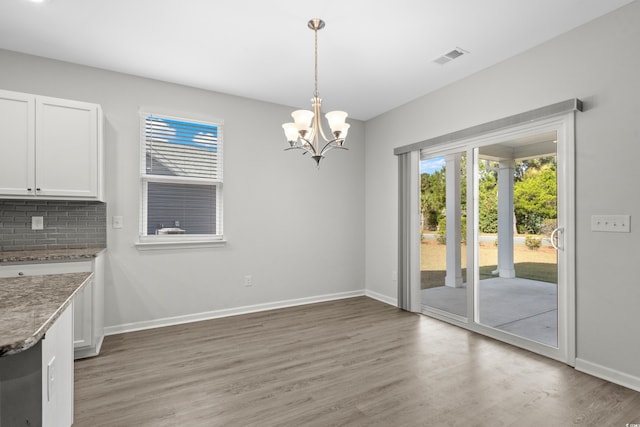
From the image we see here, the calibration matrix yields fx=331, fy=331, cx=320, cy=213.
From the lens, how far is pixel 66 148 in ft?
9.69

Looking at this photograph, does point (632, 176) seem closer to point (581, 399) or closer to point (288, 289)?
point (581, 399)

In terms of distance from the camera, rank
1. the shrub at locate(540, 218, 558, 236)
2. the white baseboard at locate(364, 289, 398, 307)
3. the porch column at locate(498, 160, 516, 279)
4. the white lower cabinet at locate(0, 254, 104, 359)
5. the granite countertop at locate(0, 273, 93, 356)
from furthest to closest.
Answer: the white baseboard at locate(364, 289, 398, 307) → the porch column at locate(498, 160, 516, 279) → the shrub at locate(540, 218, 558, 236) → the white lower cabinet at locate(0, 254, 104, 359) → the granite countertop at locate(0, 273, 93, 356)

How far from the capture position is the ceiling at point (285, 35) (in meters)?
2.47

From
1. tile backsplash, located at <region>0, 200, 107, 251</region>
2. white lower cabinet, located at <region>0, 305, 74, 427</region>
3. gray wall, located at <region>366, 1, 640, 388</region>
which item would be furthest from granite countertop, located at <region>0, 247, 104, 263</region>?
gray wall, located at <region>366, 1, 640, 388</region>

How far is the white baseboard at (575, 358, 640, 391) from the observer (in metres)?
2.35

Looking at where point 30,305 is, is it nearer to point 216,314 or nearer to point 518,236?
point 216,314

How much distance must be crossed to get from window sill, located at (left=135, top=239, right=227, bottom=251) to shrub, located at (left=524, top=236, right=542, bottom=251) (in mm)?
3263

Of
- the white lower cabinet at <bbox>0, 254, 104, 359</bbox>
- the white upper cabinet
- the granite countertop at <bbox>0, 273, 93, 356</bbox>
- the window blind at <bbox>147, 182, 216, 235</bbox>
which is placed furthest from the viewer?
the window blind at <bbox>147, 182, 216, 235</bbox>

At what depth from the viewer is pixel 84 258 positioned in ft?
9.12

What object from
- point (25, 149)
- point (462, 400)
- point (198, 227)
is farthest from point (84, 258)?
point (462, 400)

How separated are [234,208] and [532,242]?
3.26 metres

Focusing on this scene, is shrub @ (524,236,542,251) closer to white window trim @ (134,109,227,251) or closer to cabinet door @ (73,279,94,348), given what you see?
white window trim @ (134,109,227,251)

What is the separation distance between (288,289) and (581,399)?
3177mm

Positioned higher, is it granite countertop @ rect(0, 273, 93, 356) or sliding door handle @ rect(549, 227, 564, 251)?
sliding door handle @ rect(549, 227, 564, 251)
